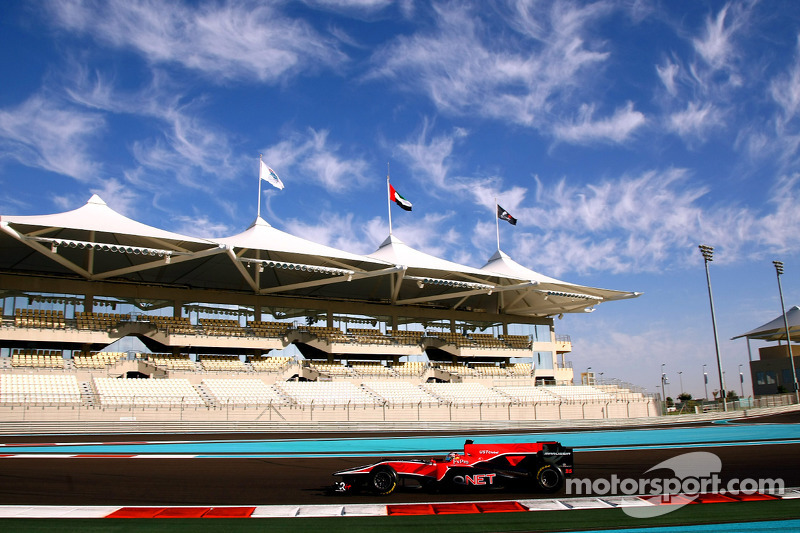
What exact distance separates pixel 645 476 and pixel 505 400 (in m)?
31.2

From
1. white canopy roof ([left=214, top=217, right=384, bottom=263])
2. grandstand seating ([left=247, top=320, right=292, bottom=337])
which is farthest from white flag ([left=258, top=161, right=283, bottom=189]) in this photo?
grandstand seating ([left=247, top=320, right=292, bottom=337])

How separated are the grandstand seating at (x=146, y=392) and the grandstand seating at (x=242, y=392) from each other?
1322mm

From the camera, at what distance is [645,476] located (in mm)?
12523

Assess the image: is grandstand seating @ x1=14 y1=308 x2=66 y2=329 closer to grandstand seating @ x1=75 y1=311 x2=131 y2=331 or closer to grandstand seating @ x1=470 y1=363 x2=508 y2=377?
grandstand seating @ x1=75 y1=311 x2=131 y2=331

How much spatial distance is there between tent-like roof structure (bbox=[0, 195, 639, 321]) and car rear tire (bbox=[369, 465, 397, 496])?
28.3 meters

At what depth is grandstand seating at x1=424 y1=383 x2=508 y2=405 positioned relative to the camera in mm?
42312

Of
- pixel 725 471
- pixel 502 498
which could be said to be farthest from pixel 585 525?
pixel 725 471

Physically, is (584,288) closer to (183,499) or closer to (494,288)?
(494,288)

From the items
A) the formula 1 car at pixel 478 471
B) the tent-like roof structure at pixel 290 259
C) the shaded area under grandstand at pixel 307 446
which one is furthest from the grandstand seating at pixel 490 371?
the formula 1 car at pixel 478 471

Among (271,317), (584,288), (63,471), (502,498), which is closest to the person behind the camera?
(502,498)

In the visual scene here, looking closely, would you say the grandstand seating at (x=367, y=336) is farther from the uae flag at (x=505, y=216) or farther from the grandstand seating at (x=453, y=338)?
the uae flag at (x=505, y=216)

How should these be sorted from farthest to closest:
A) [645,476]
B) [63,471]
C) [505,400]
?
1. [505,400]
2. [63,471]
3. [645,476]

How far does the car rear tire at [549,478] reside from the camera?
11.0 metres

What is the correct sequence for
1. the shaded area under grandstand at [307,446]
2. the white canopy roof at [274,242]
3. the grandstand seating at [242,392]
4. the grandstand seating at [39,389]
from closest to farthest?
A: 1. the shaded area under grandstand at [307,446]
2. the grandstand seating at [39,389]
3. the grandstand seating at [242,392]
4. the white canopy roof at [274,242]
